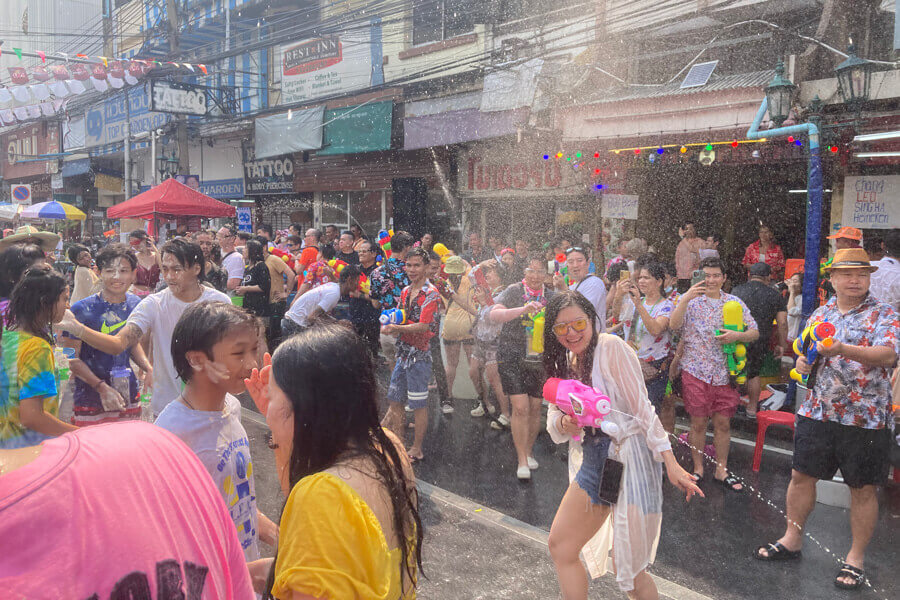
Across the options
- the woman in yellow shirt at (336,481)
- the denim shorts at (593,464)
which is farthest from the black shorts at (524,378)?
the woman in yellow shirt at (336,481)

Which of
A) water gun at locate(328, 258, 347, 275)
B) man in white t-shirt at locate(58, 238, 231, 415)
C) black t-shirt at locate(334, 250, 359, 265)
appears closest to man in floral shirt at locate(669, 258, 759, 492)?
man in white t-shirt at locate(58, 238, 231, 415)

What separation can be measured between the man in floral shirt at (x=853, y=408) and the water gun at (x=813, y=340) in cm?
4

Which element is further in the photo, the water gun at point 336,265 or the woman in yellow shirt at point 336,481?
the water gun at point 336,265

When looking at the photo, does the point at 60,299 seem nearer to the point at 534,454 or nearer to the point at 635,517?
the point at 635,517

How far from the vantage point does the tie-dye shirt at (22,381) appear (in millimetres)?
2742

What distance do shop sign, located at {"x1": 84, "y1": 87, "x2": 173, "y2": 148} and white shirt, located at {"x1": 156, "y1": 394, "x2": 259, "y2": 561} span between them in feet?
65.6

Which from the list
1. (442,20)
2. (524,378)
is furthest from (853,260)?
(442,20)

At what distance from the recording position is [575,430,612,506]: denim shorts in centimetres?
300

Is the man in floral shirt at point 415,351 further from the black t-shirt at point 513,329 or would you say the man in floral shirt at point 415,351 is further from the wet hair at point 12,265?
the wet hair at point 12,265

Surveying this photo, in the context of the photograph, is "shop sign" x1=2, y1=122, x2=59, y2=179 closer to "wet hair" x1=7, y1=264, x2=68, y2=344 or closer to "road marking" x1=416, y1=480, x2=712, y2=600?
"road marking" x1=416, y1=480, x2=712, y2=600

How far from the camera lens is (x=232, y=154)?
21.2m

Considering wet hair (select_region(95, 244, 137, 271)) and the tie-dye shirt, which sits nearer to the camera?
the tie-dye shirt

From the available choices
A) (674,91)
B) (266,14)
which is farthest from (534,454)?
(266,14)

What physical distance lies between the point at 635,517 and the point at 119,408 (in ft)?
9.91
